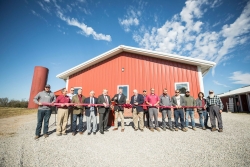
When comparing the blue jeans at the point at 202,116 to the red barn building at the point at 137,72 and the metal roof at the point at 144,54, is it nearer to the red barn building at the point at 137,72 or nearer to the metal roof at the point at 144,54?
the red barn building at the point at 137,72

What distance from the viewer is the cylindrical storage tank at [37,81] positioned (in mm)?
17489

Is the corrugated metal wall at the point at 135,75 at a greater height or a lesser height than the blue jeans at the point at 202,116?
greater

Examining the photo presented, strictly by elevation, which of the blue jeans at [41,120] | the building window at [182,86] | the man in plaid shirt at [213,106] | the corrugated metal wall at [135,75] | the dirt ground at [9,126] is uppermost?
the corrugated metal wall at [135,75]

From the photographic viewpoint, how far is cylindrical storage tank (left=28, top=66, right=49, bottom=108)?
1749 cm

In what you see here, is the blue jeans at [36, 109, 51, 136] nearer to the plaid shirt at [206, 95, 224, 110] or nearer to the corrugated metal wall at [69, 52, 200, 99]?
the corrugated metal wall at [69, 52, 200, 99]

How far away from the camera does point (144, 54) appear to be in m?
9.32

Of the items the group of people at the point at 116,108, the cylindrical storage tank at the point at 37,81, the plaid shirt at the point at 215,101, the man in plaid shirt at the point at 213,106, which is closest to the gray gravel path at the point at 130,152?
the group of people at the point at 116,108

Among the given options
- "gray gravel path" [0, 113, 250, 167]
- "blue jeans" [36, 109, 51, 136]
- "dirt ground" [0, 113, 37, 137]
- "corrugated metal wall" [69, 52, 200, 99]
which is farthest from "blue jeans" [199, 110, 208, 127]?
"dirt ground" [0, 113, 37, 137]

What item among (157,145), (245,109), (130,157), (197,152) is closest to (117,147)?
(130,157)

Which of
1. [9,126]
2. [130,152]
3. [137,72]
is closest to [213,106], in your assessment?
[130,152]

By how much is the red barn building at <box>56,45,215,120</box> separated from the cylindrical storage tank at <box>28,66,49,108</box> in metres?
9.93

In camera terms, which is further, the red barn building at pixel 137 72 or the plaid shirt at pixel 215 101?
the red barn building at pixel 137 72

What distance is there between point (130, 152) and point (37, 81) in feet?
65.0

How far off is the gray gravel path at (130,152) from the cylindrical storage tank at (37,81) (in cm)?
1603
